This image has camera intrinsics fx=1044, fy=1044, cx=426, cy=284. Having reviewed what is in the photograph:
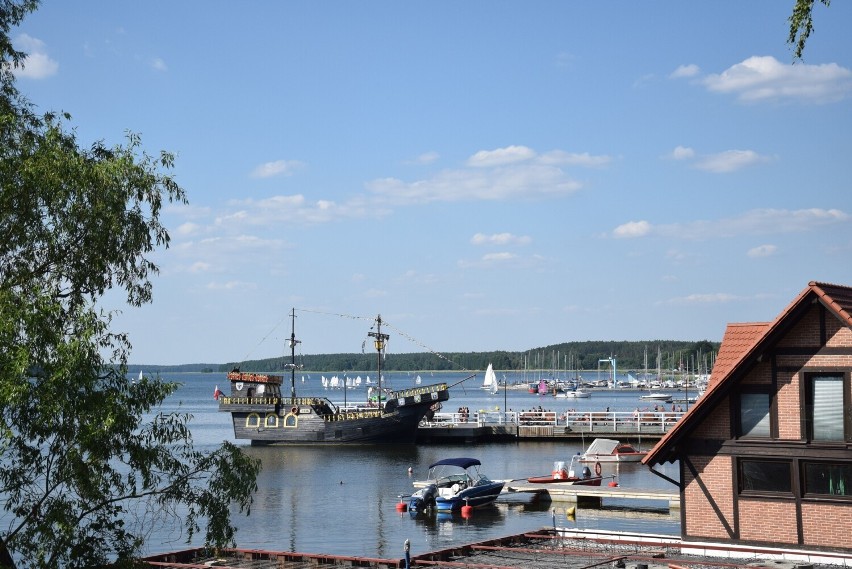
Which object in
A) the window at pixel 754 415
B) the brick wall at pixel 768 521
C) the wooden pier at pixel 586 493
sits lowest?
the wooden pier at pixel 586 493

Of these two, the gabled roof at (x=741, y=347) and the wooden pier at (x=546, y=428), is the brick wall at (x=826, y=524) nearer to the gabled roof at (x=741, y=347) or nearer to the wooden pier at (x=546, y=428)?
the gabled roof at (x=741, y=347)

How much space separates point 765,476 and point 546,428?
53.3m

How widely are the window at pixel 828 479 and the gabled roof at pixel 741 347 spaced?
2.65 metres

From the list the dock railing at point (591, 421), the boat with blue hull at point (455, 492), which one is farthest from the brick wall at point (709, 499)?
the dock railing at point (591, 421)

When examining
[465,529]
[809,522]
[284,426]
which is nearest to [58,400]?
[809,522]

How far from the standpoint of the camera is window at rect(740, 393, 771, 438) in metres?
→ 24.8

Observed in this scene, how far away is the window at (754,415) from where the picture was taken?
976 inches

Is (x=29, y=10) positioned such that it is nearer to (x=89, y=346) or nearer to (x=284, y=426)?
(x=89, y=346)

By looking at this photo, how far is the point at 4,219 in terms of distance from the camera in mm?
16703

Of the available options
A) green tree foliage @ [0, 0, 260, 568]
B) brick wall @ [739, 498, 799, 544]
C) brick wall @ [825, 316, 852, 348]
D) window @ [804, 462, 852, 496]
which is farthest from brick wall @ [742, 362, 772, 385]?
green tree foliage @ [0, 0, 260, 568]

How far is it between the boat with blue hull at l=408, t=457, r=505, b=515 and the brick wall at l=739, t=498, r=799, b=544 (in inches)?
803

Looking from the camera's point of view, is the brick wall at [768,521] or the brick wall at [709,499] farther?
the brick wall at [709,499]

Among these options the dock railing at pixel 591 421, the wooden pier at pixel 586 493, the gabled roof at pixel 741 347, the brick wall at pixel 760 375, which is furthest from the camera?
the dock railing at pixel 591 421

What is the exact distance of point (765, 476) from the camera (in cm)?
2478
